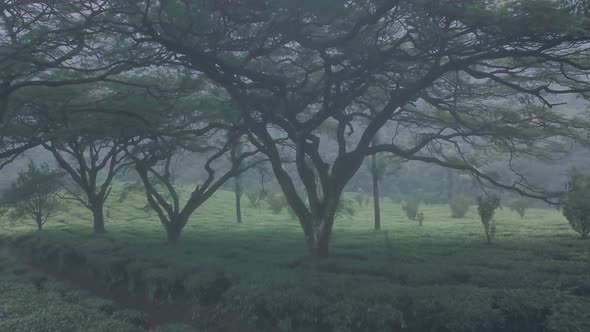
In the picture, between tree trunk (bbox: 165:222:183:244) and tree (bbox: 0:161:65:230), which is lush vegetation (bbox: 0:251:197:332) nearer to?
tree trunk (bbox: 165:222:183:244)

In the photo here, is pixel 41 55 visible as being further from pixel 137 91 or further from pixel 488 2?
pixel 488 2

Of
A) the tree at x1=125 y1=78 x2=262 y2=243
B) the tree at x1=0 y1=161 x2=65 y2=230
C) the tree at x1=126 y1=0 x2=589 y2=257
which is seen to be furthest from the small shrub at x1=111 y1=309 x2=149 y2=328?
the tree at x1=0 y1=161 x2=65 y2=230

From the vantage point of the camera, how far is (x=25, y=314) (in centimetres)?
1084

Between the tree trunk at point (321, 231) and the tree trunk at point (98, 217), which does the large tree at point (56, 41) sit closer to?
the tree trunk at point (321, 231)

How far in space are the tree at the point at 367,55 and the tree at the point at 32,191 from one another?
15962 mm

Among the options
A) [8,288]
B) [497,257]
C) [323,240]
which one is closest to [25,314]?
[8,288]

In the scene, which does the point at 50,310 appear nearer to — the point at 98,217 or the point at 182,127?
the point at 182,127

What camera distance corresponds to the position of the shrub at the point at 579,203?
14883 mm

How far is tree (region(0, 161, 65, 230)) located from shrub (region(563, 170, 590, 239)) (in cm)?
2618

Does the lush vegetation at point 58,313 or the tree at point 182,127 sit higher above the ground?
the tree at point 182,127

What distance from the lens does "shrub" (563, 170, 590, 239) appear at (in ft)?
48.8

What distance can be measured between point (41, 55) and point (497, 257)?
16903mm

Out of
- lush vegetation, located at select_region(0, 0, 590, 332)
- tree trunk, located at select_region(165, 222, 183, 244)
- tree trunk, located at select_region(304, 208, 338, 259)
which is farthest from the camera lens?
tree trunk, located at select_region(165, 222, 183, 244)

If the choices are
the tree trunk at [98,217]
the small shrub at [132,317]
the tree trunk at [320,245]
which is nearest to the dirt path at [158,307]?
the small shrub at [132,317]
